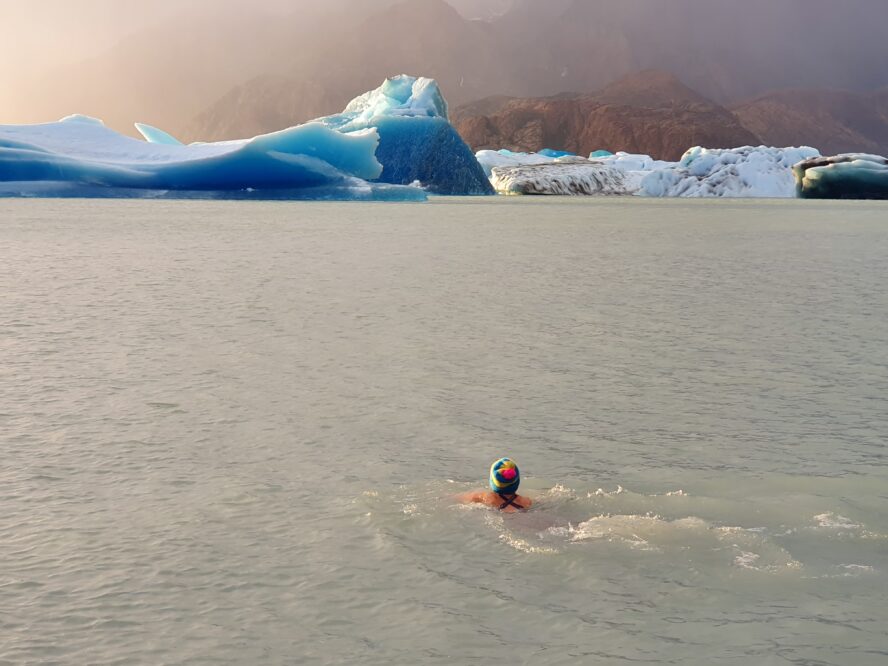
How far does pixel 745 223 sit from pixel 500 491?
123ft

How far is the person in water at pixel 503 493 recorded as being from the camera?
6121 millimetres

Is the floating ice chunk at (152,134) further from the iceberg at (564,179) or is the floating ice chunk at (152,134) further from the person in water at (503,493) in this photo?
the person in water at (503,493)

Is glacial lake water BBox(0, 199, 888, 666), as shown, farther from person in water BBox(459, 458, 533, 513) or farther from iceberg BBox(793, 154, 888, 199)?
iceberg BBox(793, 154, 888, 199)

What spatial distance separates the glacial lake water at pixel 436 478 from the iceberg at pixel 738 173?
60.9m

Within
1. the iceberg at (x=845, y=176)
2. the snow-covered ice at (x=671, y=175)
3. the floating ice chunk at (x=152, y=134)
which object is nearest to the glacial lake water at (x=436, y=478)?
the floating ice chunk at (x=152, y=134)

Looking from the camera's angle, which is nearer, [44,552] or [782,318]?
[44,552]

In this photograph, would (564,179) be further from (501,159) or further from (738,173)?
(738,173)

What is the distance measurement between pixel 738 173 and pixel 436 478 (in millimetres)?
72566

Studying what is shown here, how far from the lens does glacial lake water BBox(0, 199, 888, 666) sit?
15.6ft

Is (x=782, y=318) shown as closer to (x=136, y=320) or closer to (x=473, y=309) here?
(x=473, y=309)

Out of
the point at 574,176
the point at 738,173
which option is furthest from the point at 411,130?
the point at 574,176

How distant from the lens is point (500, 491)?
20.3 feet

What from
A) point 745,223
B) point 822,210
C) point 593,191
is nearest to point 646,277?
point 745,223

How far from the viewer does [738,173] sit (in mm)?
75062
